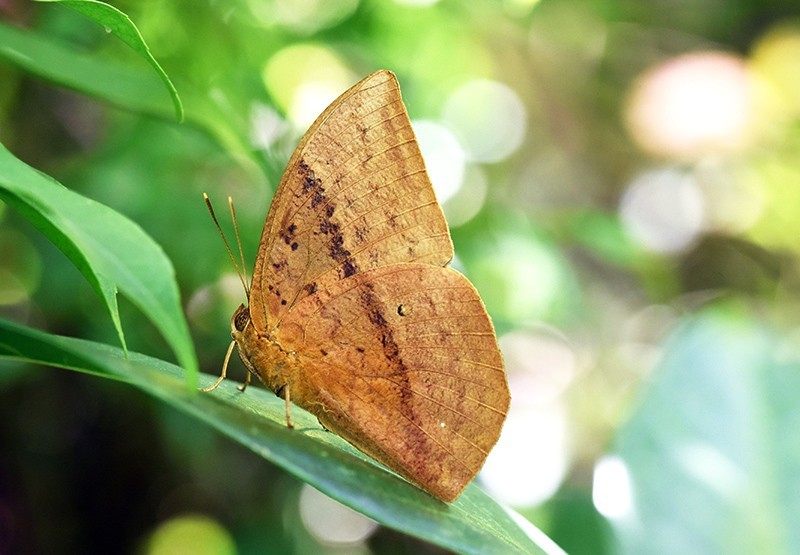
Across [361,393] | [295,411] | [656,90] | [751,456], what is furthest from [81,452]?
[656,90]

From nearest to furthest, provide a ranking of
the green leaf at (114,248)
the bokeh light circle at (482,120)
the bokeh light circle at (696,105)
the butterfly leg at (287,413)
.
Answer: the green leaf at (114,248), the butterfly leg at (287,413), the bokeh light circle at (482,120), the bokeh light circle at (696,105)

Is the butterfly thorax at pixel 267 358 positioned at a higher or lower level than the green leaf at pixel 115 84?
lower

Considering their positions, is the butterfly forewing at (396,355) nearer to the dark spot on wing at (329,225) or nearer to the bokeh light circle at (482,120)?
the dark spot on wing at (329,225)

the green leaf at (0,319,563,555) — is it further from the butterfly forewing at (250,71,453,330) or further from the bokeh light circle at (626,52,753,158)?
the bokeh light circle at (626,52,753,158)

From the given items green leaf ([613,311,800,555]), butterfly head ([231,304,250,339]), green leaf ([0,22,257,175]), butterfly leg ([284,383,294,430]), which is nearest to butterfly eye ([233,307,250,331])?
butterfly head ([231,304,250,339])

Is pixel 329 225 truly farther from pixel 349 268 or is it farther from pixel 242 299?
pixel 242 299

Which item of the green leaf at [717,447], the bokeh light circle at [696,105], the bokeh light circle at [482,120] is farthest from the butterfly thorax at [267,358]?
the bokeh light circle at [696,105]

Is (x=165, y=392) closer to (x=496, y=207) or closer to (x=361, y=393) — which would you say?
(x=361, y=393)

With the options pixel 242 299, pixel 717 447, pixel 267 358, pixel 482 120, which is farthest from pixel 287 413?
pixel 482 120
